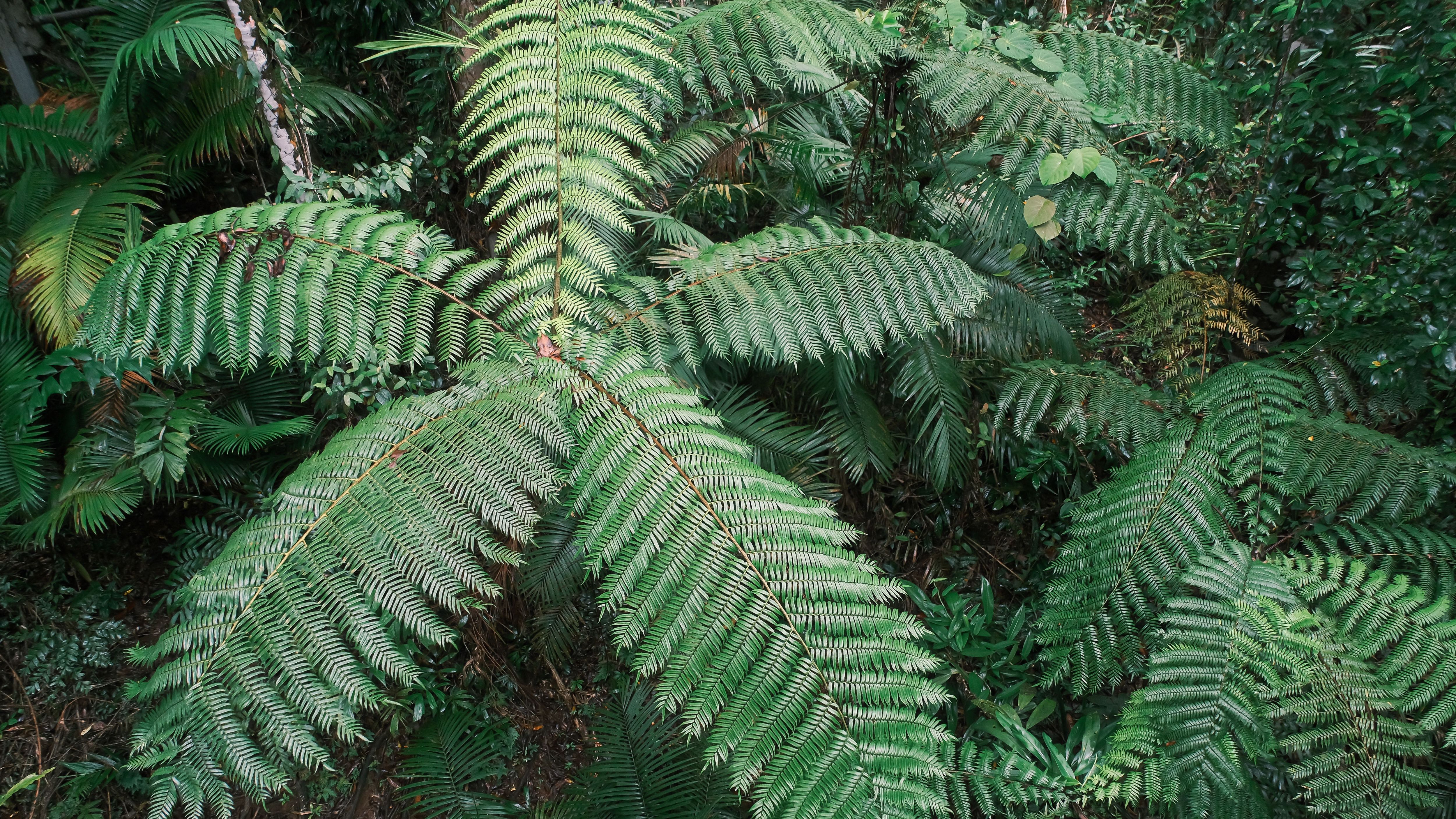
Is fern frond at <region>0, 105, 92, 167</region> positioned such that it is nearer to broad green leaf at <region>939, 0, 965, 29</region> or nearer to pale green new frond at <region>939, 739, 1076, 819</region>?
broad green leaf at <region>939, 0, 965, 29</region>

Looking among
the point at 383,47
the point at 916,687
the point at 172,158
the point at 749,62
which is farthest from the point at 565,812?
the point at 172,158

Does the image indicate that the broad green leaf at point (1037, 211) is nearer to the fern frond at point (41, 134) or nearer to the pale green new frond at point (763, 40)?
the pale green new frond at point (763, 40)

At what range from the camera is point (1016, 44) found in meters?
2.78

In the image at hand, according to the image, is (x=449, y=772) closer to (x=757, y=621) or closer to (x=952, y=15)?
(x=757, y=621)

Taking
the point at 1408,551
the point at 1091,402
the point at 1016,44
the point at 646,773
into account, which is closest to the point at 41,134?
the point at 646,773

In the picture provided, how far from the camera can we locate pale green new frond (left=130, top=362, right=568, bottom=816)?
51.1 inches

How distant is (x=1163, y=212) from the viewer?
8.42 ft

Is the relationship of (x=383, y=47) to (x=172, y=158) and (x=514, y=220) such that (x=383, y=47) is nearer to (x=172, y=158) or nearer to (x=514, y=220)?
(x=514, y=220)

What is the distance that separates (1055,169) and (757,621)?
1.92m

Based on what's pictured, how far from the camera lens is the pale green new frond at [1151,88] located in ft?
8.95

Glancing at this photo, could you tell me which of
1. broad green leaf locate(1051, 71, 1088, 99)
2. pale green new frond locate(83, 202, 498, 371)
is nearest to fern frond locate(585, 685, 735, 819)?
pale green new frond locate(83, 202, 498, 371)

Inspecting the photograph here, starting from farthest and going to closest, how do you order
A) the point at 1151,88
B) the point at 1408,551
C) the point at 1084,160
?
1. the point at 1151,88
2. the point at 1084,160
3. the point at 1408,551

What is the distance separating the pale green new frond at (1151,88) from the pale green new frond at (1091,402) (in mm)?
961

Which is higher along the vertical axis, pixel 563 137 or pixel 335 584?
pixel 563 137
